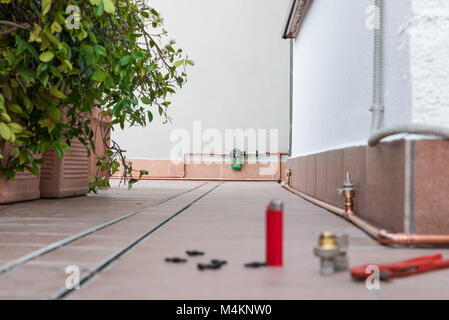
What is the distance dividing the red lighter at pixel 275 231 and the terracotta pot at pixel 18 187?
1832mm

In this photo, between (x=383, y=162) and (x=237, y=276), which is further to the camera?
(x=383, y=162)

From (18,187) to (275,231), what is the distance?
1.99 m

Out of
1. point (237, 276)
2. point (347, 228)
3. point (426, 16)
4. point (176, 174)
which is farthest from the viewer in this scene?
point (176, 174)

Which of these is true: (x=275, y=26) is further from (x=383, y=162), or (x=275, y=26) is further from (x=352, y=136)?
(x=383, y=162)

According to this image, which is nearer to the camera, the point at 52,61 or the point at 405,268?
the point at 405,268

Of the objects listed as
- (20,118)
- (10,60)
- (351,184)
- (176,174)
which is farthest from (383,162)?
(176,174)

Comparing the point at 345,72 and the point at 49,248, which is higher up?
the point at 345,72

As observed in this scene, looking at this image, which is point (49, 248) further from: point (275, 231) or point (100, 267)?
point (275, 231)

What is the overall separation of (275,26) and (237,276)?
698 cm

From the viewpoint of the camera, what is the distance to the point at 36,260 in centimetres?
105

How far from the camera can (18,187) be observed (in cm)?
241

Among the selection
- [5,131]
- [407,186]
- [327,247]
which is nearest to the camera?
[327,247]

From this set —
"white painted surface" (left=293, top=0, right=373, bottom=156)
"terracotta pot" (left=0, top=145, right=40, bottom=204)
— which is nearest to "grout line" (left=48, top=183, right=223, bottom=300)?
"white painted surface" (left=293, top=0, right=373, bottom=156)

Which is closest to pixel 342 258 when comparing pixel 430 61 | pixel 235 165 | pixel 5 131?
pixel 430 61
